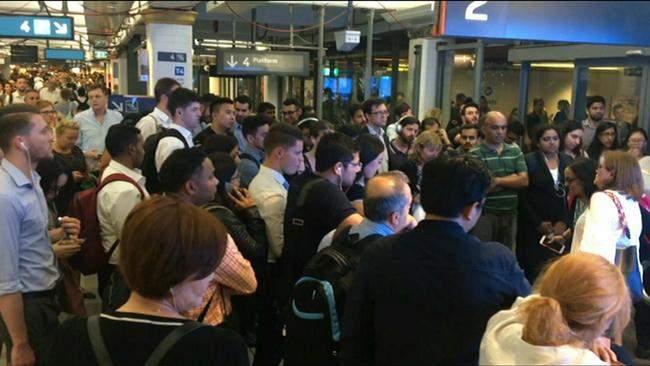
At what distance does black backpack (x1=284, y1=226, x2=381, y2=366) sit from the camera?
7.38 feet

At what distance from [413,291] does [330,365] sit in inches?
29.3

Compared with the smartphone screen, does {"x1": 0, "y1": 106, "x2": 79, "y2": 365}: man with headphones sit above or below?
above

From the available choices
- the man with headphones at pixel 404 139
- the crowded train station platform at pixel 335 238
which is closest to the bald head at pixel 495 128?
the crowded train station platform at pixel 335 238

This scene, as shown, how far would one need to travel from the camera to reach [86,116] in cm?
593

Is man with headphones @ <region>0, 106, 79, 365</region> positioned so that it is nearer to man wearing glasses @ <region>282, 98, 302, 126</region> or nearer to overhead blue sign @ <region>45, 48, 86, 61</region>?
man wearing glasses @ <region>282, 98, 302, 126</region>

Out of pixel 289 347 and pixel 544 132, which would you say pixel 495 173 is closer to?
pixel 544 132

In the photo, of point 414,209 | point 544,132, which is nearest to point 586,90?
point 544,132

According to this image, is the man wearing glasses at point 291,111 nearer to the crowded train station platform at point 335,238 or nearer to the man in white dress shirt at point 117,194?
the crowded train station platform at point 335,238

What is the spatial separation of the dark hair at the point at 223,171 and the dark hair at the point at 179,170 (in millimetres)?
470

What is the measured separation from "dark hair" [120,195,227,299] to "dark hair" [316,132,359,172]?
1.58m

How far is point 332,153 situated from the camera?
9.59 ft

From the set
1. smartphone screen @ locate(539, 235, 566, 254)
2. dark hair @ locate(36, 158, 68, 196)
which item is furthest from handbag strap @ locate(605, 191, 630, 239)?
dark hair @ locate(36, 158, 68, 196)

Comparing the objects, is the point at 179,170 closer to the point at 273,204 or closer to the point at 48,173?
the point at 273,204

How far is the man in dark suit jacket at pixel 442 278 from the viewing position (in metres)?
1.74
